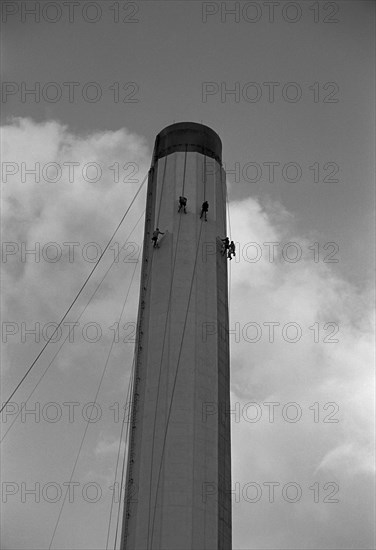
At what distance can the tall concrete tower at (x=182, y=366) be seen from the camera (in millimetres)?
38531

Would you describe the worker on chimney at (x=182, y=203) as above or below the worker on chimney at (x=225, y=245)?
above

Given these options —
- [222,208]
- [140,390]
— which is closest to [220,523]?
[140,390]

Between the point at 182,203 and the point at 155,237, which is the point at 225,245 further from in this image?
the point at 155,237

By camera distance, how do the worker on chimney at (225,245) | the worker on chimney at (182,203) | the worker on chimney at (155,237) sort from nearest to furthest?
the worker on chimney at (155,237) < the worker on chimney at (182,203) < the worker on chimney at (225,245)

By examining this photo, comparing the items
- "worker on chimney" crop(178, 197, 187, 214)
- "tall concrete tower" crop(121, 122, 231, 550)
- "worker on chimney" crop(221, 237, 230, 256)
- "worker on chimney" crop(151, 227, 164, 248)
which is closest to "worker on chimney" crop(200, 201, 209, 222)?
"tall concrete tower" crop(121, 122, 231, 550)

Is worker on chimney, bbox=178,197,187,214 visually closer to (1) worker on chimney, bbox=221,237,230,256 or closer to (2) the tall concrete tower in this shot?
(2) the tall concrete tower

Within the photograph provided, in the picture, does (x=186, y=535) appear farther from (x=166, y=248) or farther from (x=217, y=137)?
(x=217, y=137)

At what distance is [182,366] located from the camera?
139ft

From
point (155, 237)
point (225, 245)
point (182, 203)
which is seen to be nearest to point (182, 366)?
point (155, 237)

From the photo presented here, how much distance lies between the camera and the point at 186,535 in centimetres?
3747

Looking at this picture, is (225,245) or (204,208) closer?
(204,208)

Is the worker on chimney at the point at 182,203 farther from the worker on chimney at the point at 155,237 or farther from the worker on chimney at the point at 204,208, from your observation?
the worker on chimney at the point at 155,237

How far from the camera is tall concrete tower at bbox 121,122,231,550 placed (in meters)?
38.5

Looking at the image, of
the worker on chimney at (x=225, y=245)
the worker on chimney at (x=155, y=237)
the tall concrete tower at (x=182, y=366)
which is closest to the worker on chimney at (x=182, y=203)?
the tall concrete tower at (x=182, y=366)
